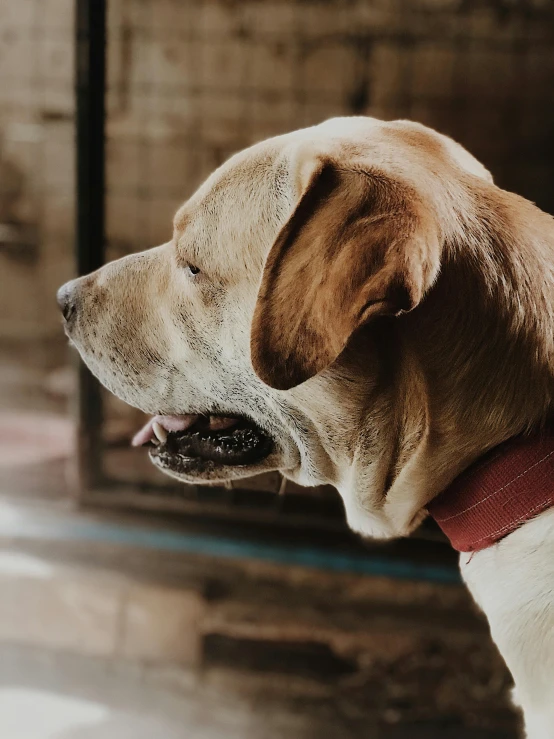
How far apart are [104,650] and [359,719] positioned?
738 millimetres

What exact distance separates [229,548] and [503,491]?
1379 mm

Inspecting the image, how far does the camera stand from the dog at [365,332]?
2.66ft

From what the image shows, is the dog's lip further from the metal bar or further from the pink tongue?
the metal bar

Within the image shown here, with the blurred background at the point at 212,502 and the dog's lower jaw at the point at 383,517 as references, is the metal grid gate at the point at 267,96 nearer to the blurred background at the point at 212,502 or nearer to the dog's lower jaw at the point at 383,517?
the blurred background at the point at 212,502

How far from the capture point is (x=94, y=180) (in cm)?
190

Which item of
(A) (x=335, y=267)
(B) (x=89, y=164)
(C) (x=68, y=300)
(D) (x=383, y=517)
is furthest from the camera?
(B) (x=89, y=164)

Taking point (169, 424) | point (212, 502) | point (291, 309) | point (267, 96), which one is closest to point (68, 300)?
point (169, 424)

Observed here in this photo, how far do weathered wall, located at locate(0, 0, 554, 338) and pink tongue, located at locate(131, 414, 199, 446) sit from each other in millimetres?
1452

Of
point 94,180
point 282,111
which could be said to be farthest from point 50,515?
point 282,111

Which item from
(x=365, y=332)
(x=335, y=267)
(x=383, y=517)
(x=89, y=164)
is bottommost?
(x=383, y=517)

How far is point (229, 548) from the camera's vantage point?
2.12 metres

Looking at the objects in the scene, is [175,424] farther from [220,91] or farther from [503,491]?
[220,91]

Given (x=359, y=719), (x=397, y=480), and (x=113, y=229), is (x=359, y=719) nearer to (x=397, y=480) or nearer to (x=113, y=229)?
(x=397, y=480)

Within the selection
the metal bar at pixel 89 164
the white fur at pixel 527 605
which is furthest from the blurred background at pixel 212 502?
the white fur at pixel 527 605
